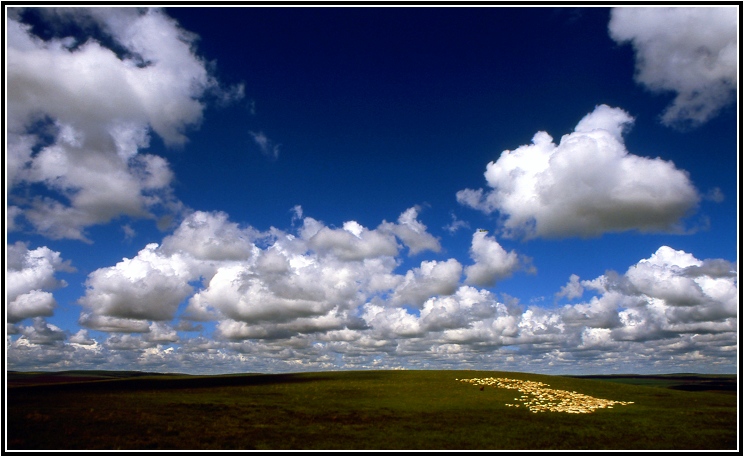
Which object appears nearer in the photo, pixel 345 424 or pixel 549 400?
pixel 345 424

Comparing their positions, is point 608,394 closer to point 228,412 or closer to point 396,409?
point 396,409

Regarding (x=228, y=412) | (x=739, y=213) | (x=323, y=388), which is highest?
(x=739, y=213)

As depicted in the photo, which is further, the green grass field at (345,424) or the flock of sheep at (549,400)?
the flock of sheep at (549,400)

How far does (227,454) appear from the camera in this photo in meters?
30.8

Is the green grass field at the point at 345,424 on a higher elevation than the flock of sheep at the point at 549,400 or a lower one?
higher

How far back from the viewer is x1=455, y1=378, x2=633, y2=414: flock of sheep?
178 feet

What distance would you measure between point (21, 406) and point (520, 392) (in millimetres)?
64664

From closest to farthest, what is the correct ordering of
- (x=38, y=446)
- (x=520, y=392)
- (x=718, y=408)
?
(x=38, y=446), (x=718, y=408), (x=520, y=392)

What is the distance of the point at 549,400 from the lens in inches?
2413

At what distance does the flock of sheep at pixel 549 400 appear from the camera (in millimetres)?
54388

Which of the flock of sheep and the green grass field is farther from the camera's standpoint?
the flock of sheep

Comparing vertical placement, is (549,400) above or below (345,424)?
below

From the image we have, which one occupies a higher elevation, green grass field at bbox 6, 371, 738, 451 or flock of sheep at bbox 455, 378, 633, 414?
green grass field at bbox 6, 371, 738, 451

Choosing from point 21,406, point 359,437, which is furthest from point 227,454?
point 21,406
